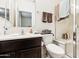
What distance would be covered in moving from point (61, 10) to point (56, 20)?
0.30 m

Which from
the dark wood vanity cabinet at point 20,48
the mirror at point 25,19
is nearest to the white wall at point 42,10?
the mirror at point 25,19

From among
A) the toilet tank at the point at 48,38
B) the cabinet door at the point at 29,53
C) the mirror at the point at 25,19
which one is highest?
the mirror at the point at 25,19

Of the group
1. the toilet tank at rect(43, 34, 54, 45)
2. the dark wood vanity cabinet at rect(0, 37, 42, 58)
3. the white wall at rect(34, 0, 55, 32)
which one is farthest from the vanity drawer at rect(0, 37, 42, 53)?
the white wall at rect(34, 0, 55, 32)

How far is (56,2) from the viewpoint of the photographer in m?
2.86

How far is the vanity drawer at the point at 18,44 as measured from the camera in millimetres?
1475

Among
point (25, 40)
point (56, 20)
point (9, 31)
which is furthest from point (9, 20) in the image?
point (56, 20)

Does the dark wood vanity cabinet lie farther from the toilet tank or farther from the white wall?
the white wall

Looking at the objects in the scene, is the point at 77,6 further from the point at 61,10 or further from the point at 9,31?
the point at 9,31

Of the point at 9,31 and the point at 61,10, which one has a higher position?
the point at 61,10

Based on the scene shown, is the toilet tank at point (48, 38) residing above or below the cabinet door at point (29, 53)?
above

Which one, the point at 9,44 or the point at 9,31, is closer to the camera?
the point at 9,44

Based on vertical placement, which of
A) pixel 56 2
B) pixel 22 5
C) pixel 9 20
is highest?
pixel 56 2

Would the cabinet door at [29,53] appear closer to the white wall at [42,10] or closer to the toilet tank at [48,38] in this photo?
the toilet tank at [48,38]

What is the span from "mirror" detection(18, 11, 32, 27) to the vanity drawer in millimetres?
612
